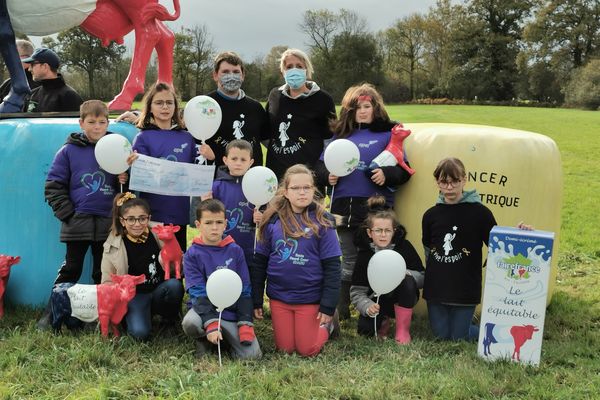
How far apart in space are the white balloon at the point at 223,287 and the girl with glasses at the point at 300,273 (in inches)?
16.1

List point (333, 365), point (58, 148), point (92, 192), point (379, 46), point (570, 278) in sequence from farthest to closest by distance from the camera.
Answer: point (379, 46)
point (570, 278)
point (58, 148)
point (92, 192)
point (333, 365)

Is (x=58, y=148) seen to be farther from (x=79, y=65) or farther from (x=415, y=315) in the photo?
(x=79, y=65)

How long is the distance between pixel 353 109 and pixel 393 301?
142cm

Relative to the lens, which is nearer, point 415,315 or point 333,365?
point 333,365

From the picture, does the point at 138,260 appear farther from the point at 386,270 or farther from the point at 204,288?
the point at 386,270

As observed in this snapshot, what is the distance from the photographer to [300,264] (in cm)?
376

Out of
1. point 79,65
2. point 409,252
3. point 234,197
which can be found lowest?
point 409,252

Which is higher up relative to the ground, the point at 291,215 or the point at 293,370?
the point at 291,215

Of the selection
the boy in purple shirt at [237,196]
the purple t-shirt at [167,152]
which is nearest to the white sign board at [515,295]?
the boy in purple shirt at [237,196]

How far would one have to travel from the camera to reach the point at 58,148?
432 cm

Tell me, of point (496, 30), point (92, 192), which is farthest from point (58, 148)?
point (496, 30)

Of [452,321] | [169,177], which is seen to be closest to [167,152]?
[169,177]

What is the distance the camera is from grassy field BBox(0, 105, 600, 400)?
119 inches

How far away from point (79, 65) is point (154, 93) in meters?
21.7
